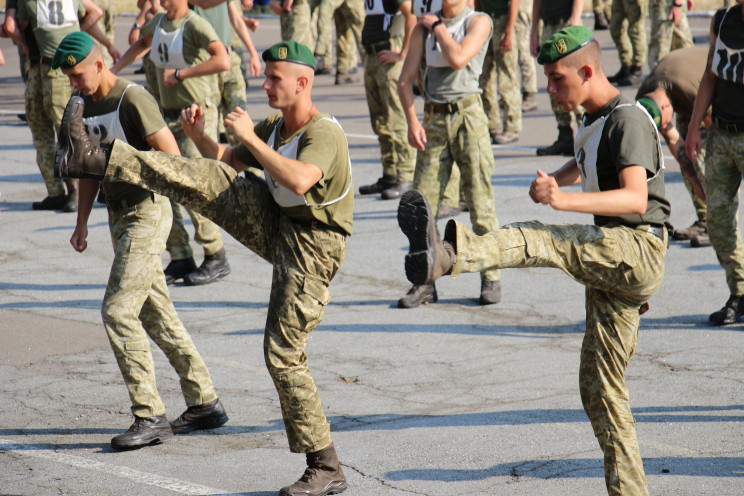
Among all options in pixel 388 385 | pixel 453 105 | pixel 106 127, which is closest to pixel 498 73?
pixel 453 105

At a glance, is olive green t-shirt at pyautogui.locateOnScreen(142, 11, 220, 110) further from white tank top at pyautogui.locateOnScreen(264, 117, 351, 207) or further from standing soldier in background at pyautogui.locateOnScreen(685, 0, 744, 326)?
white tank top at pyautogui.locateOnScreen(264, 117, 351, 207)

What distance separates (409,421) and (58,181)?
689cm

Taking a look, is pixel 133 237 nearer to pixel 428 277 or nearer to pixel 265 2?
pixel 428 277

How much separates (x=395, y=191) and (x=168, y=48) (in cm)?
309

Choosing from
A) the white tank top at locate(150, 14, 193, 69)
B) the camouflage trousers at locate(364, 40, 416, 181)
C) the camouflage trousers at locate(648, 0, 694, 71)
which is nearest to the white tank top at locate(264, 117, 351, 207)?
the white tank top at locate(150, 14, 193, 69)

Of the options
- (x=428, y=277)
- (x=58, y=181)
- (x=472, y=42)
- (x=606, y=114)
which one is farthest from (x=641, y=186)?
(x=58, y=181)

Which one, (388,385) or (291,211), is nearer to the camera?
(291,211)

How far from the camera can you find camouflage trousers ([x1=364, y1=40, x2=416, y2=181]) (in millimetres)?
10367

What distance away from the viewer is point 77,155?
4.43m

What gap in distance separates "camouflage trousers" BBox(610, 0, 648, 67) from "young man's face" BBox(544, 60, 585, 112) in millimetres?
11830

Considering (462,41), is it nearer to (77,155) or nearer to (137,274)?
(137,274)

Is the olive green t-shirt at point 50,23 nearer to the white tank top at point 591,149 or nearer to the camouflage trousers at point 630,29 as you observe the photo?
the white tank top at point 591,149

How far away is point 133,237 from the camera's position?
5.32 m

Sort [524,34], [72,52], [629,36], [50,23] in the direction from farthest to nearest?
[629,36] < [524,34] < [50,23] < [72,52]
